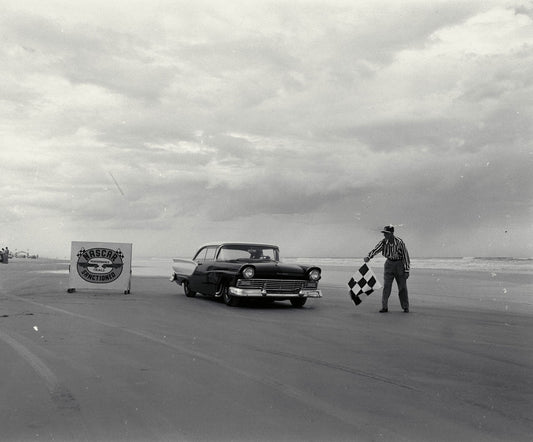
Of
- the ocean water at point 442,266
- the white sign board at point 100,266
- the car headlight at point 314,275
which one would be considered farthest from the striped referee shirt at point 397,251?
the ocean water at point 442,266

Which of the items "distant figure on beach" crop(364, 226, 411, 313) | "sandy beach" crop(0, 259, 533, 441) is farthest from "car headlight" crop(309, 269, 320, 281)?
"sandy beach" crop(0, 259, 533, 441)

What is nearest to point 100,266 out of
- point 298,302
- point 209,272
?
point 209,272

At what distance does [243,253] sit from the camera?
38.8 ft

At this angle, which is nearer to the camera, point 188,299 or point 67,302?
point 67,302

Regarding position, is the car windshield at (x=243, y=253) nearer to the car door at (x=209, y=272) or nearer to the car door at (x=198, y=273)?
the car door at (x=209, y=272)

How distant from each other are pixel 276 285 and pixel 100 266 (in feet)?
17.0

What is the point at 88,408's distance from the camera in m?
3.81

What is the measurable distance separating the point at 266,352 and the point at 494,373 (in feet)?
7.36

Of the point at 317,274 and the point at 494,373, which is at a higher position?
the point at 317,274

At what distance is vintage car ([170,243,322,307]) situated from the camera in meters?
10.6

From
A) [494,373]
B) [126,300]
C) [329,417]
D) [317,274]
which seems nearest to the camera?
[329,417]

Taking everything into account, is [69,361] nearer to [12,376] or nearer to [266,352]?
[12,376]

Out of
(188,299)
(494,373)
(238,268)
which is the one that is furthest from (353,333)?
(188,299)

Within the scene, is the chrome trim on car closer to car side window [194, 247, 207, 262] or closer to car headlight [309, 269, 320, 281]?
car headlight [309, 269, 320, 281]
